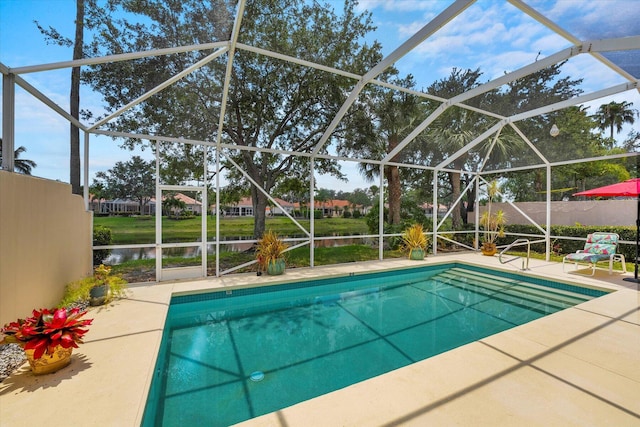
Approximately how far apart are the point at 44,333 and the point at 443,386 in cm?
357

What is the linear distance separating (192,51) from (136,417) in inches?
179

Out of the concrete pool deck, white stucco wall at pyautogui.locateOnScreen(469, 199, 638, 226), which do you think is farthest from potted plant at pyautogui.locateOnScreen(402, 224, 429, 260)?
white stucco wall at pyautogui.locateOnScreen(469, 199, 638, 226)

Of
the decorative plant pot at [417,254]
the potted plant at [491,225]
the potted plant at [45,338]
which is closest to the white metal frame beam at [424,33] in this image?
the potted plant at [45,338]

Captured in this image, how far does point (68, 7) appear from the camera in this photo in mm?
3354

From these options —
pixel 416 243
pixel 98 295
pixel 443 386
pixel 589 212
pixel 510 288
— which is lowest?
pixel 510 288

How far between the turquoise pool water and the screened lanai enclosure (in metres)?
1.60

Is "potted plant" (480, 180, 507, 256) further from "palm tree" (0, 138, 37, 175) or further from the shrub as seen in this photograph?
"palm tree" (0, 138, 37, 175)

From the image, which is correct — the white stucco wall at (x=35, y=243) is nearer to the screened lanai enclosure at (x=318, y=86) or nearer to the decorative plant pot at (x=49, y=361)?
the screened lanai enclosure at (x=318, y=86)

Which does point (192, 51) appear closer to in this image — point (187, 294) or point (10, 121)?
point (10, 121)

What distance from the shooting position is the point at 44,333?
8.29ft

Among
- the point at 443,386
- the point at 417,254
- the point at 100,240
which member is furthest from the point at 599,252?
the point at 100,240

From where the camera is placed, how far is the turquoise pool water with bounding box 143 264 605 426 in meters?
2.79

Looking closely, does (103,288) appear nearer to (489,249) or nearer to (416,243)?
(416,243)

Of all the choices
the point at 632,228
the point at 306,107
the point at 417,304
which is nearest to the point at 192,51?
the point at 306,107
